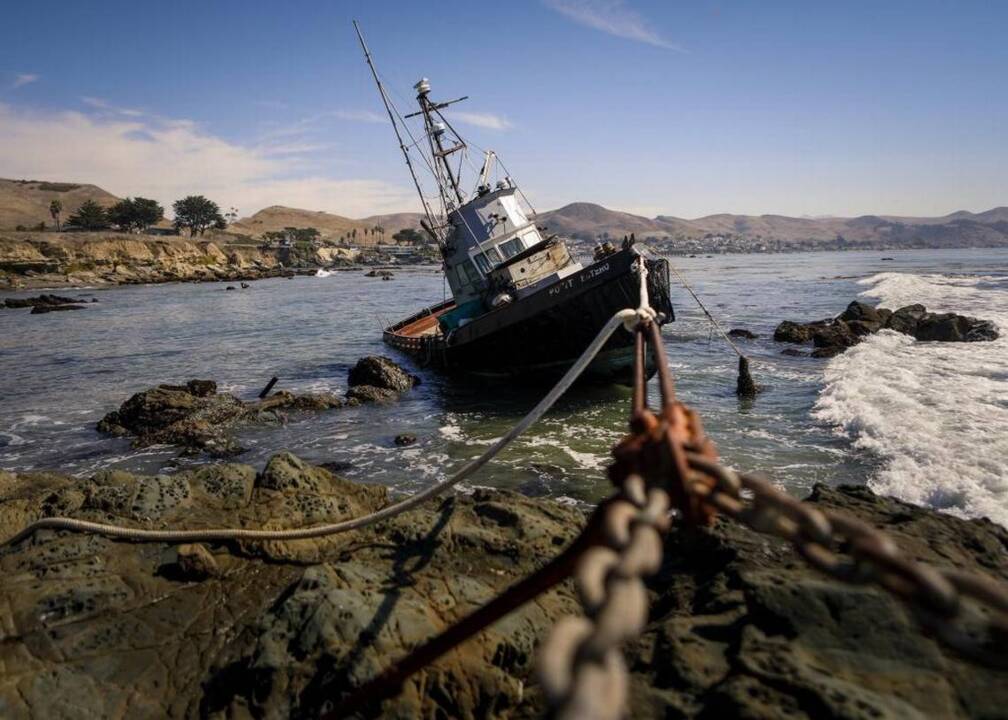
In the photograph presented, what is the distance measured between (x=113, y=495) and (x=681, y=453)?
6.08 m

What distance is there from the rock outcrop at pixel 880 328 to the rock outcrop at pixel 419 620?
64.4 feet

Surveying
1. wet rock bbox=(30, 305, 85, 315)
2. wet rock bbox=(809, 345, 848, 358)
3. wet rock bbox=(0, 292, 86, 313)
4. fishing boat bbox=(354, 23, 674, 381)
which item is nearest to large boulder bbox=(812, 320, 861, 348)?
wet rock bbox=(809, 345, 848, 358)

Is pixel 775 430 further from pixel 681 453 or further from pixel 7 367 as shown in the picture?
pixel 7 367

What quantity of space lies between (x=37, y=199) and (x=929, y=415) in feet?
710

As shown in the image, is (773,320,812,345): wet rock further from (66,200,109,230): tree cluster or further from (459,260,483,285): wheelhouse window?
(66,200,109,230): tree cluster

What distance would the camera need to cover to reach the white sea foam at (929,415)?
8938mm

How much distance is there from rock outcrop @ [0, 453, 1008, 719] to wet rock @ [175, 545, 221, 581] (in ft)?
0.06

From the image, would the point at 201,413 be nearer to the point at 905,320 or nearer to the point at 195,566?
the point at 195,566

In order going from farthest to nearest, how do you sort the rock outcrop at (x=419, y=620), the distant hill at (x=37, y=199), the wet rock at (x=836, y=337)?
the distant hill at (x=37, y=199)
the wet rock at (x=836, y=337)
the rock outcrop at (x=419, y=620)

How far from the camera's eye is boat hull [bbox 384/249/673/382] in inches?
601

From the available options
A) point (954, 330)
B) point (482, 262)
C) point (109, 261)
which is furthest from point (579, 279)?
point (109, 261)

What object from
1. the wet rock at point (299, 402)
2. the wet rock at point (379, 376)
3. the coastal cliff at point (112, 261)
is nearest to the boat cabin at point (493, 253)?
the wet rock at point (379, 376)

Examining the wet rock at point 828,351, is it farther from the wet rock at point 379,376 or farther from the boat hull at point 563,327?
the wet rock at point 379,376

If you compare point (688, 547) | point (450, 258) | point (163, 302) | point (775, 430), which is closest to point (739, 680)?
point (688, 547)
